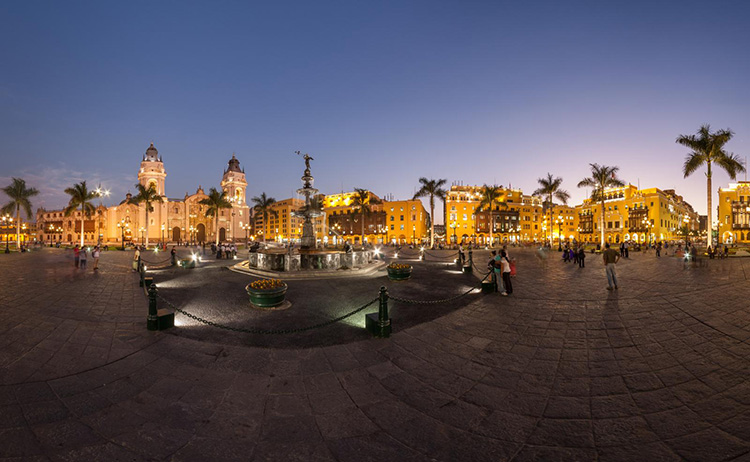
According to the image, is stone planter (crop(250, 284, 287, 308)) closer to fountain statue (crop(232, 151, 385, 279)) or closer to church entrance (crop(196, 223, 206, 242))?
fountain statue (crop(232, 151, 385, 279))

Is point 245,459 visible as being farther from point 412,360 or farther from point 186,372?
point 412,360

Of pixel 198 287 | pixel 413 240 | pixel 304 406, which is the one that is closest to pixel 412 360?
pixel 304 406

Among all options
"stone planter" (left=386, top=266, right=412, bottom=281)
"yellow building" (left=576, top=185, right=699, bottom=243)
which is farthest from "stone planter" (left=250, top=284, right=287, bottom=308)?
"yellow building" (left=576, top=185, right=699, bottom=243)

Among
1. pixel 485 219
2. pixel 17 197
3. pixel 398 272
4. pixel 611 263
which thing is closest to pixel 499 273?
pixel 611 263

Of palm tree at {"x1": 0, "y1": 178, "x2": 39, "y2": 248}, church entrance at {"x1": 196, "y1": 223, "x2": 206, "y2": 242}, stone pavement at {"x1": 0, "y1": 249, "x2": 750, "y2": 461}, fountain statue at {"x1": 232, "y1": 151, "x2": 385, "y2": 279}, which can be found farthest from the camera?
church entrance at {"x1": 196, "y1": 223, "x2": 206, "y2": 242}

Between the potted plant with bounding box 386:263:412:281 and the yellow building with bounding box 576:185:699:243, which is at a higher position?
the yellow building with bounding box 576:185:699:243

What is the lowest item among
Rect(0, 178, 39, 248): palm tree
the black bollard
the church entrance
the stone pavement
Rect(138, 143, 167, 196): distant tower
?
the stone pavement

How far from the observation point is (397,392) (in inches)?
160

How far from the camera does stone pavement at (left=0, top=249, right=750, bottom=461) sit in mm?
2969

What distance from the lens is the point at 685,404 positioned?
357cm

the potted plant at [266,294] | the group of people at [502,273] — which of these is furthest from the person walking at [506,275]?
the potted plant at [266,294]

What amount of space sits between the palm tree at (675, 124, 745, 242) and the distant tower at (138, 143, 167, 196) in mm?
95263

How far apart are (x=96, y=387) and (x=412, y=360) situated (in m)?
5.00

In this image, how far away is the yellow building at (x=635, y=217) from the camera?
7381 cm
